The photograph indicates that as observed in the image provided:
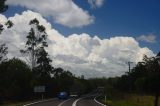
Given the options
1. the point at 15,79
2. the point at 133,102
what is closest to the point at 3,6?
Answer: the point at 133,102

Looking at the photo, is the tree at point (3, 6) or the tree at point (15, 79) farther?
the tree at point (15, 79)

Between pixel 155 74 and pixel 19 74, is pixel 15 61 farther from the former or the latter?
pixel 155 74

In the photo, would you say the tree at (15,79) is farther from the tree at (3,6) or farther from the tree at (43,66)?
the tree at (3,6)

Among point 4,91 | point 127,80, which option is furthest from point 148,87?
point 127,80

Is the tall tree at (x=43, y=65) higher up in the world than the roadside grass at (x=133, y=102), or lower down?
higher up

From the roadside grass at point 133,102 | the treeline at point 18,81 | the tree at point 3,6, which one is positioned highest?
the tree at point 3,6

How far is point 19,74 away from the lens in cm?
7369

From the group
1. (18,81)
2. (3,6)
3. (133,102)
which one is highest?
(3,6)

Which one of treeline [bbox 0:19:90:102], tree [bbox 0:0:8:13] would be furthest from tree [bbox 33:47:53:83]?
tree [bbox 0:0:8:13]

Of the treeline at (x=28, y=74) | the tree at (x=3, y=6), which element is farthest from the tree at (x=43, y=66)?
the tree at (x=3, y=6)

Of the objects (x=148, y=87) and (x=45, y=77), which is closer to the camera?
(x=148, y=87)

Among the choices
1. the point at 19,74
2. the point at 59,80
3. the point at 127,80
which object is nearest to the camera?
the point at 19,74

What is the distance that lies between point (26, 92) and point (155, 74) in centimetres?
5815

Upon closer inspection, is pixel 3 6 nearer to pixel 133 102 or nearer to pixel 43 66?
pixel 133 102
